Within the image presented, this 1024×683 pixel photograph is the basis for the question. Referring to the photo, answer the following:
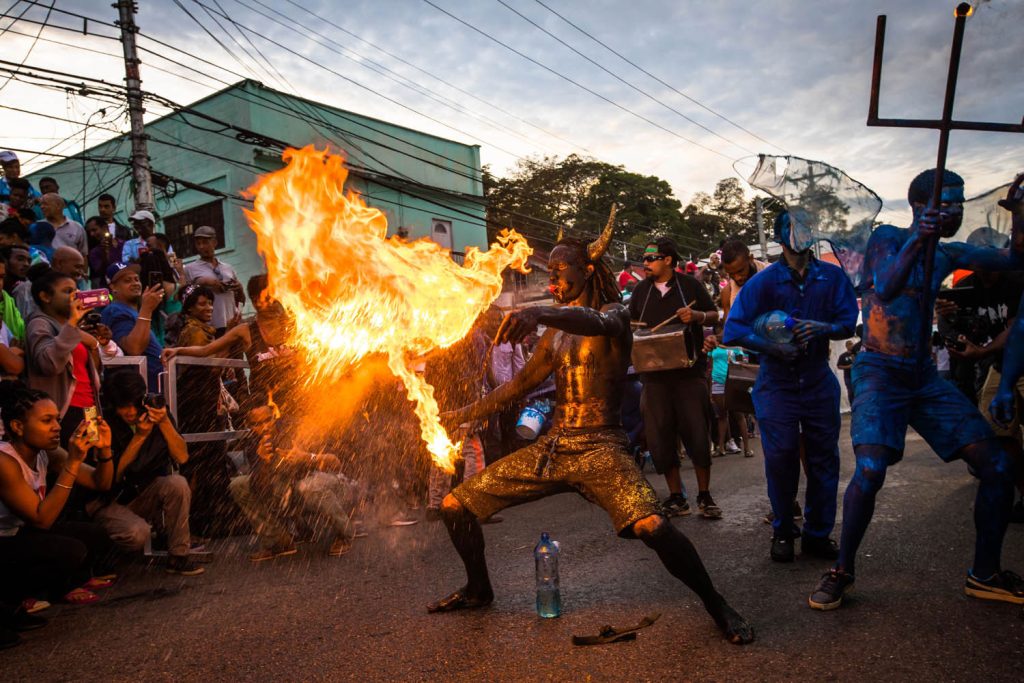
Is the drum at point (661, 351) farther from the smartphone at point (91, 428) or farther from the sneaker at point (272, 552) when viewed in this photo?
the smartphone at point (91, 428)

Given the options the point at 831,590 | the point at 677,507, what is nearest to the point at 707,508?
the point at 677,507

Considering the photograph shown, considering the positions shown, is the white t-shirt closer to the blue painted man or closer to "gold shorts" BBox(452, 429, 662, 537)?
"gold shorts" BBox(452, 429, 662, 537)

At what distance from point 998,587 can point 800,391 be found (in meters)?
1.60

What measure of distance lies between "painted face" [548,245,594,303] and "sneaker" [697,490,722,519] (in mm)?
2835

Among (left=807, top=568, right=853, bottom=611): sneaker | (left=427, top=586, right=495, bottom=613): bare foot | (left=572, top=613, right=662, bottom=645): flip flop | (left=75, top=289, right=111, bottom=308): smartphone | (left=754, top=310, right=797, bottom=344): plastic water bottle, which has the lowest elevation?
(left=427, top=586, right=495, bottom=613): bare foot

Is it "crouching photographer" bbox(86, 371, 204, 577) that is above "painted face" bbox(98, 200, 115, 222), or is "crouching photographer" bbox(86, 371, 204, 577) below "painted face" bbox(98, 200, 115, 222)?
below

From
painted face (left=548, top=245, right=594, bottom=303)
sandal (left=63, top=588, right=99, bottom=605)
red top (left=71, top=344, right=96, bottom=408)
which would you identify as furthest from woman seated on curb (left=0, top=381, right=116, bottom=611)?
painted face (left=548, top=245, right=594, bottom=303)

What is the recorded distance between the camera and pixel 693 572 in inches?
138

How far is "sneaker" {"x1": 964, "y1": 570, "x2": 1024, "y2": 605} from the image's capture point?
367 cm

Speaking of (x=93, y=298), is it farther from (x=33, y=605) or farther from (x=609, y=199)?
(x=609, y=199)

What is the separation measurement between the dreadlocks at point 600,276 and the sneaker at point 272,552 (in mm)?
3531

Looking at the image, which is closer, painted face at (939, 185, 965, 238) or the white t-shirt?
painted face at (939, 185, 965, 238)

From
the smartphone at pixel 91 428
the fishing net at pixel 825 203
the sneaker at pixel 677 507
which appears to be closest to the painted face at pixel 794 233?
the fishing net at pixel 825 203

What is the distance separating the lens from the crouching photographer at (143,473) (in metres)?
5.67
